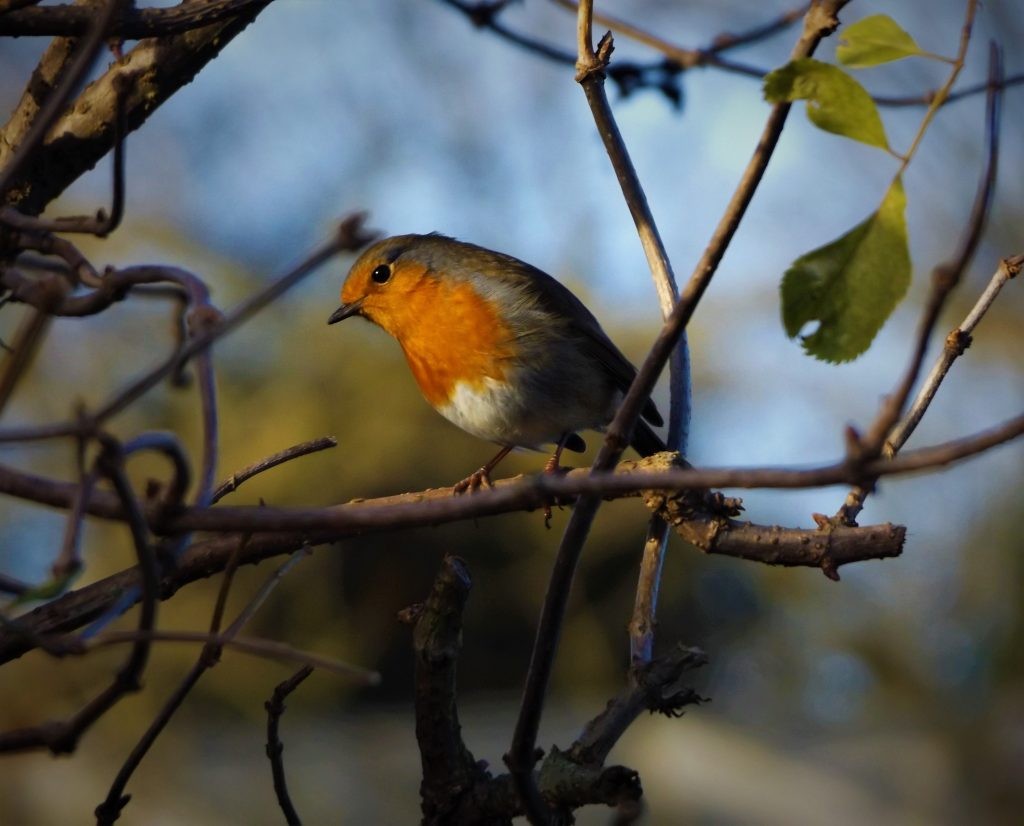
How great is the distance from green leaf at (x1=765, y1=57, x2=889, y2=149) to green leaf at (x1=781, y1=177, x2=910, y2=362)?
1.9 inches

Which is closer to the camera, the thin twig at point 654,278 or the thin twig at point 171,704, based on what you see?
the thin twig at point 171,704

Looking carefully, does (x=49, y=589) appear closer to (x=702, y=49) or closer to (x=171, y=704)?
(x=171, y=704)

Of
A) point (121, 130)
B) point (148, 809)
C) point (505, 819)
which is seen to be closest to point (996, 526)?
point (148, 809)

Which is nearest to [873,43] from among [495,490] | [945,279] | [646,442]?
[945,279]

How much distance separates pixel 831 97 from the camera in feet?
2.85

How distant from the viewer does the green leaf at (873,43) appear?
0.91m

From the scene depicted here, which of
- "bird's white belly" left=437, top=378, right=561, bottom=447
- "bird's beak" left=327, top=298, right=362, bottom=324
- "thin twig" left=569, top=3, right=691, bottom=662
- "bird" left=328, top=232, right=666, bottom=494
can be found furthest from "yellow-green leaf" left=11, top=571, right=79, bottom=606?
"bird's beak" left=327, top=298, right=362, bottom=324

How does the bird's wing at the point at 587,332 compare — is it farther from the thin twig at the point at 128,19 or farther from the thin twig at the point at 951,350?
the thin twig at the point at 128,19

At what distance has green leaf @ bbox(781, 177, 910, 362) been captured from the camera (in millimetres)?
886

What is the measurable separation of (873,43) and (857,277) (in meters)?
0.19

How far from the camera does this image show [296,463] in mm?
6219

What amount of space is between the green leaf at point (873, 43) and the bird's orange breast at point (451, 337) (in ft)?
6.78

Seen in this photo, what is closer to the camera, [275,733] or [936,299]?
[936,299]

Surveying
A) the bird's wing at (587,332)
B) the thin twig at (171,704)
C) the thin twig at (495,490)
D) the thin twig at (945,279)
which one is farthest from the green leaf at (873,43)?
the bird's wing at (587,332)
